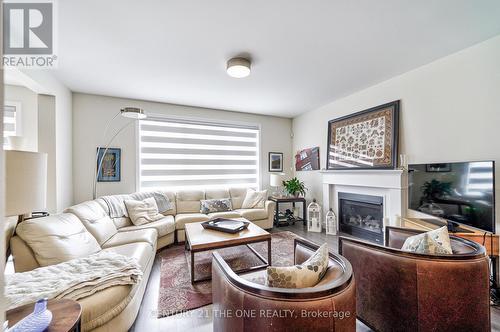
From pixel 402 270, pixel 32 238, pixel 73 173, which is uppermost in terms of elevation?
pixel 73 173

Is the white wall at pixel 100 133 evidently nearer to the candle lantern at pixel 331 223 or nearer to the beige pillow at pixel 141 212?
the beige pillow at pixel 141 212

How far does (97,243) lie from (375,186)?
3.67 meters

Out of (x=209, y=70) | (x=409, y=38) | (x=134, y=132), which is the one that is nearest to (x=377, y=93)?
(x=409, y=38)

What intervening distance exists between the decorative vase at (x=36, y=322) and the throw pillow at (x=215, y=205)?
2782 mm

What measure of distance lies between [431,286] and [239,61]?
253 centimetres

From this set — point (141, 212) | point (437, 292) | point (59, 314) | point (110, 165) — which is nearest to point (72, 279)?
point (59, 314)

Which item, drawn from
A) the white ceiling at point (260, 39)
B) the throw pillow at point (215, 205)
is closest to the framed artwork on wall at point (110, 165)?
the white ceiling at point (260, 39)

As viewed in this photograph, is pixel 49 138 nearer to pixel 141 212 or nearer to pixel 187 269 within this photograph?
pixel 141 212

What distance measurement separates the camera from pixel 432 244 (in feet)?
4.19

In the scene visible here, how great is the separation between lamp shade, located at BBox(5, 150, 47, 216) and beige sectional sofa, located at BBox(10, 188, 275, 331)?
704 millimetres

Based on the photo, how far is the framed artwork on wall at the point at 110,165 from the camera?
3.47 m

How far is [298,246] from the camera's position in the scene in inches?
58.7

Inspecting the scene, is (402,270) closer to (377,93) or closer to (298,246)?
(298,246)

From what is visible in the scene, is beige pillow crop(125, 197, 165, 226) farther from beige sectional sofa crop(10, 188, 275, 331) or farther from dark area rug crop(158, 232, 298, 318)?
dark area rug crop(158, 232, 298, 318)
